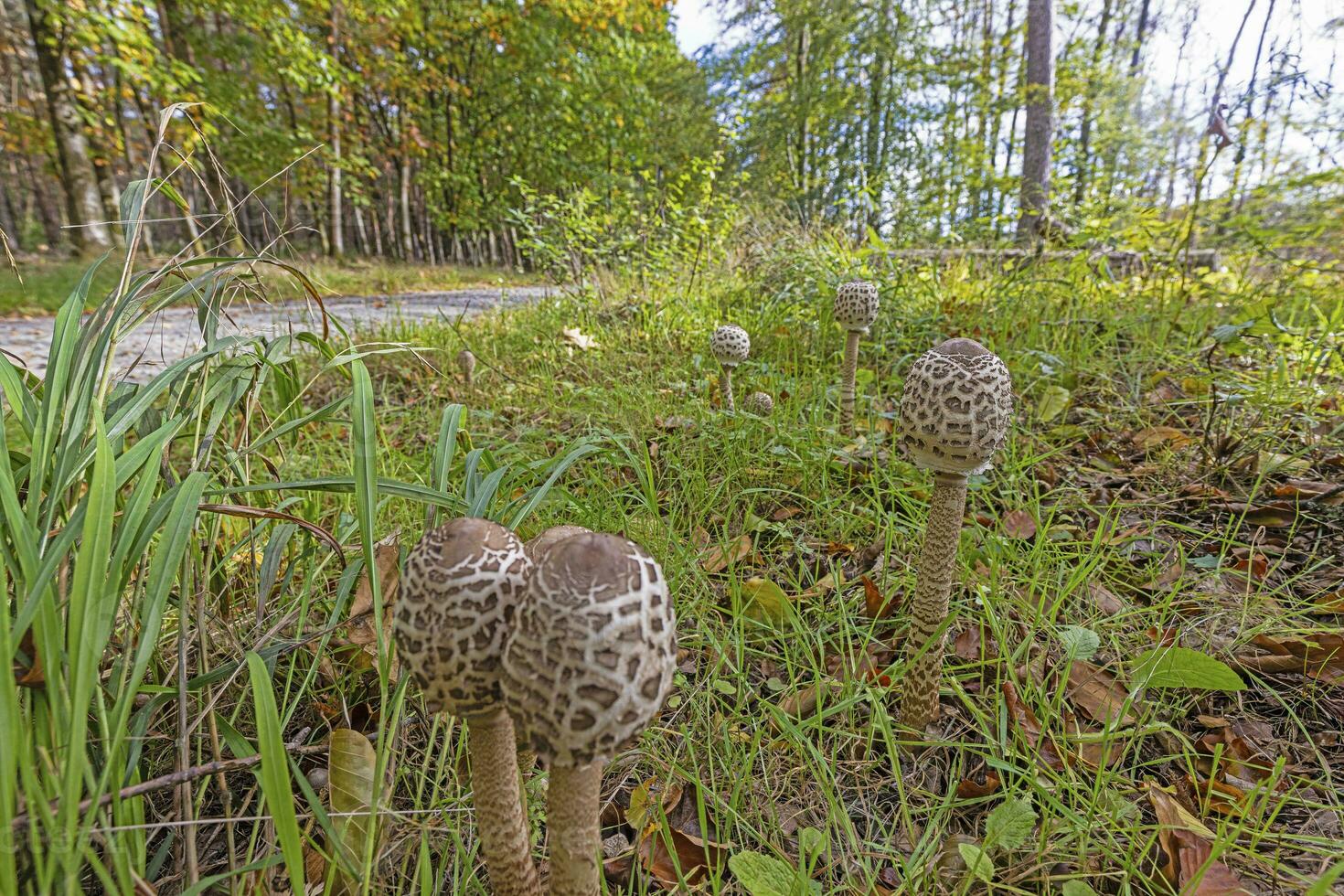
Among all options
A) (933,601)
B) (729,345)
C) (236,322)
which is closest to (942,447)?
(933,601)

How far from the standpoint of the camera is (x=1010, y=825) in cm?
134

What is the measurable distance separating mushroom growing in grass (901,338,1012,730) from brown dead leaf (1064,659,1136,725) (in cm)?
43

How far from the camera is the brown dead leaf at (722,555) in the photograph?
7.34 feet

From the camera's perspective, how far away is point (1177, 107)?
26188 mm

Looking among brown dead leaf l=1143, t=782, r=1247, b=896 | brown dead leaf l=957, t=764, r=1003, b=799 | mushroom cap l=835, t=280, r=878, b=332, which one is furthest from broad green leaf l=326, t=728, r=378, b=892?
mushroom cap l=835, t=280, r=878, b=332

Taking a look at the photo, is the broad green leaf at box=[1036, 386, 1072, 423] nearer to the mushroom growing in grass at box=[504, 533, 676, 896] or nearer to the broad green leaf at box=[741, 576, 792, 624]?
the broad green leaf at box=[741, 576, 792, 624]

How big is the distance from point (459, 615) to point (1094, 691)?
5.97 ft

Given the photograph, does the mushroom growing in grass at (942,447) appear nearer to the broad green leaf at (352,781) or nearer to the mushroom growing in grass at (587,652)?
the mushroom growing in grass at (587,652)

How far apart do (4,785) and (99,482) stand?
0.45 meters

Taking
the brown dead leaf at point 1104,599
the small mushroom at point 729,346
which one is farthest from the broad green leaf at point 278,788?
the small mushroom at point 729,346

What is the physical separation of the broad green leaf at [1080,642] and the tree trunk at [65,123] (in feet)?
43.8

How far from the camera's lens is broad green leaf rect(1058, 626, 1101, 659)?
1.66 meters

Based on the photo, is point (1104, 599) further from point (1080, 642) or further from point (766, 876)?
point (766, 876)

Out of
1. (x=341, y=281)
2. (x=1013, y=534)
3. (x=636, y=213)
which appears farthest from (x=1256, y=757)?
(x=341, y=281)
